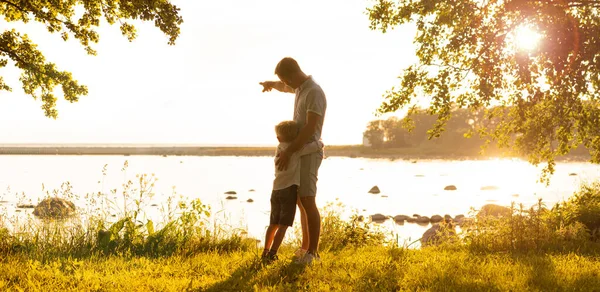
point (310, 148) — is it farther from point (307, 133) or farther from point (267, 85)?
point (267, 85)

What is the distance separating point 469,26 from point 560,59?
1986 mm

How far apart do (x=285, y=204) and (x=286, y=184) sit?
0.80 feet

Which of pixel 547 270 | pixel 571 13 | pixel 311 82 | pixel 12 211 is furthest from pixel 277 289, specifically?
pixel 12 211

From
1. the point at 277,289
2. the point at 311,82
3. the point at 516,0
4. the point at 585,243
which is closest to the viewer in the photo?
the point at 277,289

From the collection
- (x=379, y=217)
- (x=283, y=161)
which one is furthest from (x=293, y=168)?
Answer: (x=379, y=217)

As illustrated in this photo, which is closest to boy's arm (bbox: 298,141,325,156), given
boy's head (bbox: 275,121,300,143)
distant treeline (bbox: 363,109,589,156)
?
boy's head (bbox: 275,121,300,143)

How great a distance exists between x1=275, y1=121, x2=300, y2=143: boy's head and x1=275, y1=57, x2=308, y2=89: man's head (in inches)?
21.0

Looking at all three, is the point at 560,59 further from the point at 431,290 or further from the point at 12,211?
the point at 12,211

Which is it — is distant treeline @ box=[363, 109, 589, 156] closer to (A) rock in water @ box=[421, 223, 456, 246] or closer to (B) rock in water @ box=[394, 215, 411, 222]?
(B) rock in water @ box=[394, 215, 411, 222]

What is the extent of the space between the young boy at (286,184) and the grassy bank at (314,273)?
0.49 meters

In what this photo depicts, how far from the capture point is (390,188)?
34.0 m

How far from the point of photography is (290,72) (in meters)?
5.54

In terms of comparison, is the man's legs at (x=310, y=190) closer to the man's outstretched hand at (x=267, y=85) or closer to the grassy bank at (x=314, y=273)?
the grassy bank at (x=314, y=273)

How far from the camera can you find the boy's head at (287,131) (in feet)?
17.6
